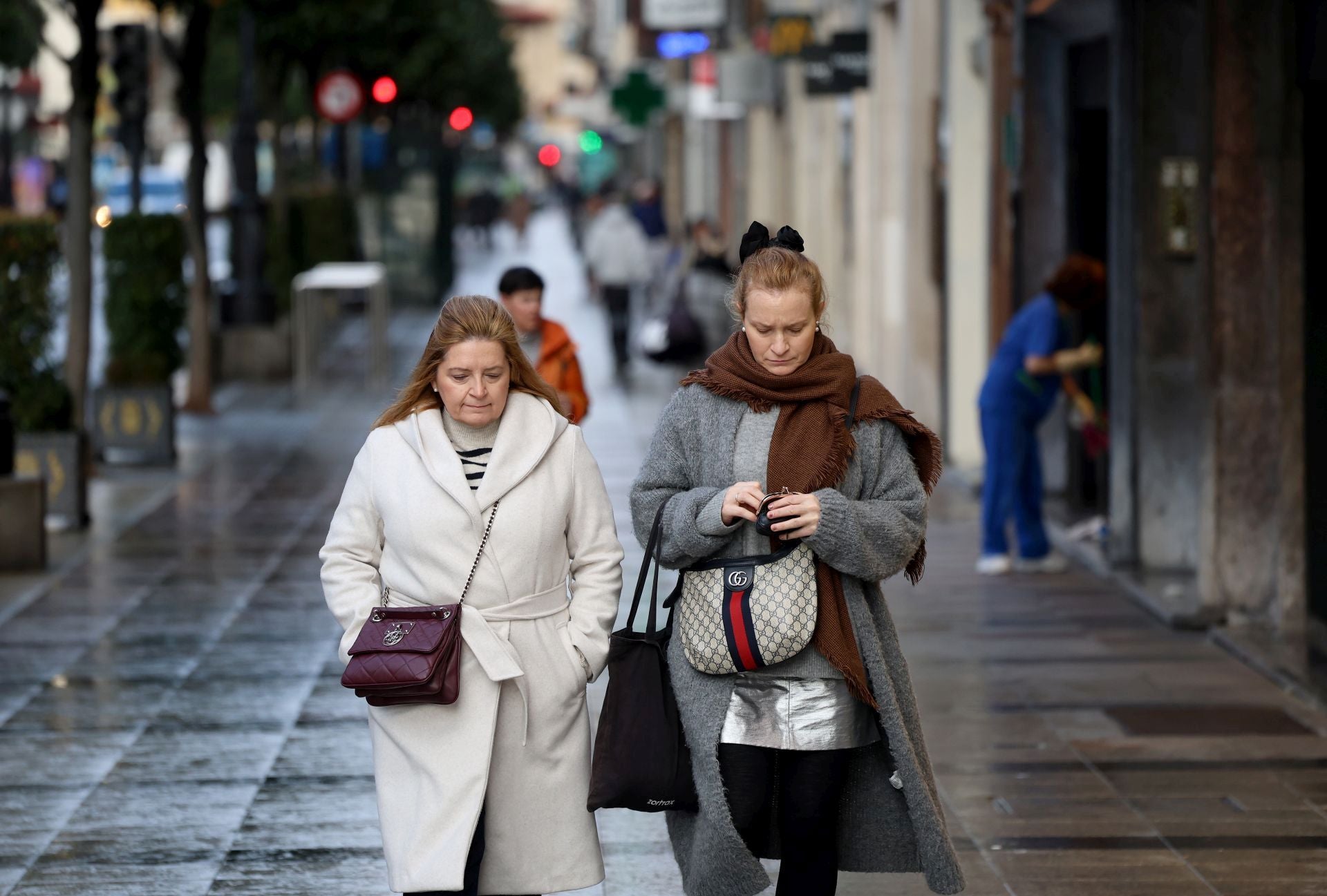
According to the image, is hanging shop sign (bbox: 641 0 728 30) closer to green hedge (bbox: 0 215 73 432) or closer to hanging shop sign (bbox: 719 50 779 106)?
hanging shop sign (bbox: 719 50 779 106)

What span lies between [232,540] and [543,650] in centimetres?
802

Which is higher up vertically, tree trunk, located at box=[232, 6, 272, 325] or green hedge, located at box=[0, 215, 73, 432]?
tree trunk, located at box=[232, 6, 272, 325]

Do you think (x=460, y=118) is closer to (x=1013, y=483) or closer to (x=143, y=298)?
(x=143, y=298)

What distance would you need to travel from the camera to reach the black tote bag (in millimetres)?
4453

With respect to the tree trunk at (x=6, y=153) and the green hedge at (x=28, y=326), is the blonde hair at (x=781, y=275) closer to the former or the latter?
the green hedge at (x=28, y=326)

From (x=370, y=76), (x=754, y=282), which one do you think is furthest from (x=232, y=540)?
(x=370, y=76)

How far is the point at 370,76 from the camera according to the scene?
35562 mm

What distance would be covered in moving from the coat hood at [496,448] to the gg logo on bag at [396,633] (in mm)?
261

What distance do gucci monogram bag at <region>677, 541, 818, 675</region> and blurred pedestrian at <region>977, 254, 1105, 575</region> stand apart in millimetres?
6335

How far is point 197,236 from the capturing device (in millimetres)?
18891

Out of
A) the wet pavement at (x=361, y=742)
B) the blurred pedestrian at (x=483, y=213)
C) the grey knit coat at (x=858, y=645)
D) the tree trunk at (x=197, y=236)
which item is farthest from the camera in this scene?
the blurred pedestrian at (x=483, y=213)

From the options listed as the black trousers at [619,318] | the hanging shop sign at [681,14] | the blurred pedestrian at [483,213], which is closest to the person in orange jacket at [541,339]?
the black trousers at [619,318]

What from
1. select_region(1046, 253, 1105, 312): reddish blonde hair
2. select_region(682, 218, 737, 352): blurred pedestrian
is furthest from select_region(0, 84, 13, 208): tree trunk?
select_region(1046, 253, 1105, 312): reddish blonde hair

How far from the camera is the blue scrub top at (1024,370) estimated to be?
10641 mm
